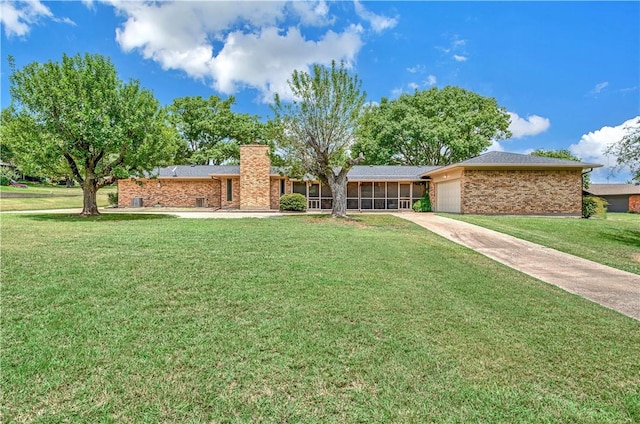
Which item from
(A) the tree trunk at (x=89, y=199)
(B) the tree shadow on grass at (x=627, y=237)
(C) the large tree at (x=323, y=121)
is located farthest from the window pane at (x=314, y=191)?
(B) the tree shadow on grass at (x=627, y=237)

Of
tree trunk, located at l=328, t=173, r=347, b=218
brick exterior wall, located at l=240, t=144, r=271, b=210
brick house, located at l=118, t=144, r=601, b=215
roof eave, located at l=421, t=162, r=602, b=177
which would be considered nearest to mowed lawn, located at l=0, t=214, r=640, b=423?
tree trunk, located at l=328, t=173, r=347, b=218

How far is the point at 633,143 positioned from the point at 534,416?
43.4ft

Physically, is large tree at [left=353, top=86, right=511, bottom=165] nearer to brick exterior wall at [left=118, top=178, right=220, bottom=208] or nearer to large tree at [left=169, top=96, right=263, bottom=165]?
large tree at [left=169, top=96, right=263, bottom=165]

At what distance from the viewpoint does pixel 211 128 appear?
40.0 metres

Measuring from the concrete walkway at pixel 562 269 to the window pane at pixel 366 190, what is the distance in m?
13.4

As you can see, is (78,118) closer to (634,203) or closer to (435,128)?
(435,128)

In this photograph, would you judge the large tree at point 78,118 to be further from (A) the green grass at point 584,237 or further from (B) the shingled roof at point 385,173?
(A) the green grass at point 584,237

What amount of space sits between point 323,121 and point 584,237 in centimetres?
1101

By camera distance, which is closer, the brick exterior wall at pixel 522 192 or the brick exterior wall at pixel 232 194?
the brick exterior wall at pixel 522 192

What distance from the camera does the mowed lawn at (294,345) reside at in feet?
8.96

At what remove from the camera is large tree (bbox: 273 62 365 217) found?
16.2 m

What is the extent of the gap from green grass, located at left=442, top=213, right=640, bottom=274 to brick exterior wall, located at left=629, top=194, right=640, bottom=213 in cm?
2903

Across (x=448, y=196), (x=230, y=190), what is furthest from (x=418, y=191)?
(x=230, y=190)

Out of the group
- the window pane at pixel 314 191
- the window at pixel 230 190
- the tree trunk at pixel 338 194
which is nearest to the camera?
the tree trunk at pixel 338 194
